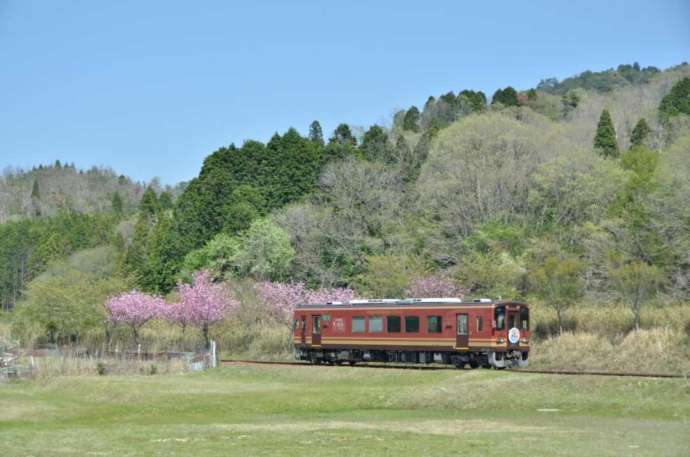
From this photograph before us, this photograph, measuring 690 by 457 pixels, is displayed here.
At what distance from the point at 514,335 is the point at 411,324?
479 cm

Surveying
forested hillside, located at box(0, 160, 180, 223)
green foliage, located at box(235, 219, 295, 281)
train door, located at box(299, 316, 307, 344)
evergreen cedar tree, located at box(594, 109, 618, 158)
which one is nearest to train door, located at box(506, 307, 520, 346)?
train door, located at box(299, 316, 307, 344)

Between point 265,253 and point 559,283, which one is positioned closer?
point 559,283

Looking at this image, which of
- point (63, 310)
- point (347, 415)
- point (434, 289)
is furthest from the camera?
point (63, 310)

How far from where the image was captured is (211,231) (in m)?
78.8

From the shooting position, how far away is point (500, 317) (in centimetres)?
3994

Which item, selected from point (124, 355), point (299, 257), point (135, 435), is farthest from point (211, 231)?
point (135, 435)

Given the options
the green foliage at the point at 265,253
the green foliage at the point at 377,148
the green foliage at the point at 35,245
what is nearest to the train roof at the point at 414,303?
the green foliage at the point at 265,253

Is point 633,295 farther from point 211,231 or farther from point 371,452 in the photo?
point 211,231

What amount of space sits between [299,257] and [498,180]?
16281 millimetres

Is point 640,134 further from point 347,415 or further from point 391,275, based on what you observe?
point 347,415

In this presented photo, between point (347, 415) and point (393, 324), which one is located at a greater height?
point (393, 324)

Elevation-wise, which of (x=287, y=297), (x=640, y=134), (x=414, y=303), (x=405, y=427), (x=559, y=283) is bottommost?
(x=405, y=427)

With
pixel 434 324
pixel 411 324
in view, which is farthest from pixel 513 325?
pixel 411 324

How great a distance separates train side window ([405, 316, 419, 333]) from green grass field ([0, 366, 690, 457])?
14.6 feet
